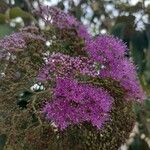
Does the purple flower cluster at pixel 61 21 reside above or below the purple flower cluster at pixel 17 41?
above

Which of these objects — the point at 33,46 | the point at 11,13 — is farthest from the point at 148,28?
the point at 33,46

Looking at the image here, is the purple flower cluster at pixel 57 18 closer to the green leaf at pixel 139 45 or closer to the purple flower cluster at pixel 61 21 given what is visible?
the purple flower cluster at pixel 61 21

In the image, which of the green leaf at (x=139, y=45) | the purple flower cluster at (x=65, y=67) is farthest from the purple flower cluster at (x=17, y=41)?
the green leaf at (x=139, y=45)

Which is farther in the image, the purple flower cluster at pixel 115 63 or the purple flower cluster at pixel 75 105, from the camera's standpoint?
the purple flower cluster at pixel 115 63

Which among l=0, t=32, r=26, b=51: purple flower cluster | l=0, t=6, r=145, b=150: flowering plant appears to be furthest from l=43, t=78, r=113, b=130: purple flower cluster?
l=0, t=32, r=26, b=51: purple flower cluster

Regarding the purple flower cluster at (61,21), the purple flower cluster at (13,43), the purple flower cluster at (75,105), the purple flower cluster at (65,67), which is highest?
the purple flower cluster at (61,21)

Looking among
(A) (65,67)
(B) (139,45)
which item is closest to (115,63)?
(A) (65,67)

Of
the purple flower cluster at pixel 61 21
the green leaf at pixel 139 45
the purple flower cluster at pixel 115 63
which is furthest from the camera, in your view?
the green leaf at pixel 139 45
